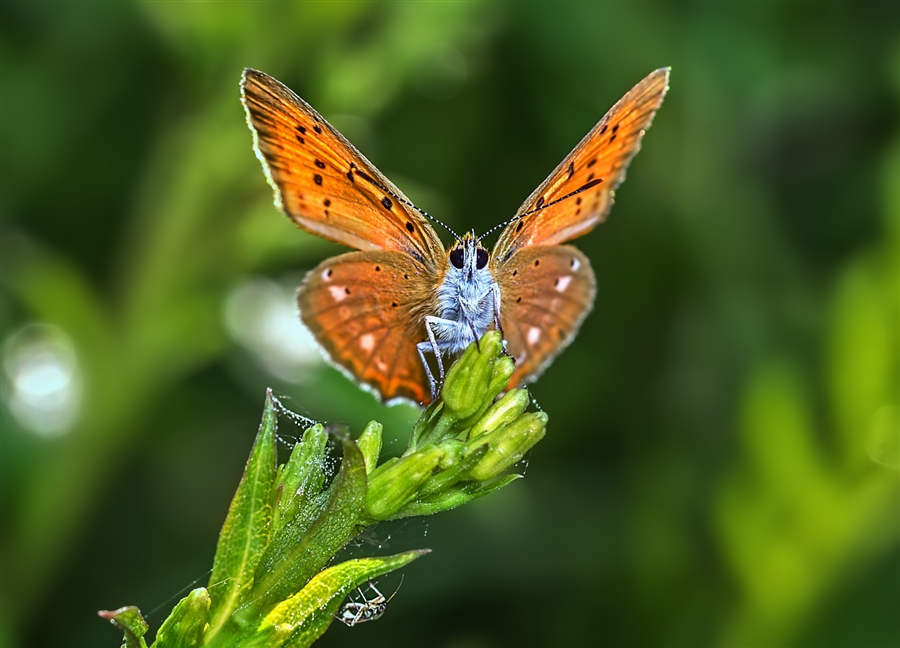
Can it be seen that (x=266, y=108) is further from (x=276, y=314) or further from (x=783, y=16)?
(x=783, y=16)

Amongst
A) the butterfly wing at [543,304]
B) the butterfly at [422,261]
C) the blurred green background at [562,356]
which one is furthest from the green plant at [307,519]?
the blurred green background at [562,356]

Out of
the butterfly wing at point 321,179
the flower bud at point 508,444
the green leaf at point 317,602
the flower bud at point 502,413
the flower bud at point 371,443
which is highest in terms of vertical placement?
the butterfly wing at point 321,179

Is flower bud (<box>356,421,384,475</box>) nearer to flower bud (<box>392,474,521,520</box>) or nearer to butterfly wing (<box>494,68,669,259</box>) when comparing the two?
flower bud (<box>392,474,521,520</box>)

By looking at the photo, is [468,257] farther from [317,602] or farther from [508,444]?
[317,602]

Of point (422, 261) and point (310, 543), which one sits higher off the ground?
point (422, 261)

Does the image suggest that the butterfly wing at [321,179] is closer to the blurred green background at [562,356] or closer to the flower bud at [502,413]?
the flower bud at [502,413]

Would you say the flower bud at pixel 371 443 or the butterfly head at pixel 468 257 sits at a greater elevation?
the butterfly head at pixel 468 257

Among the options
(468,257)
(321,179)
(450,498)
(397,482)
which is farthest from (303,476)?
(468,257)
